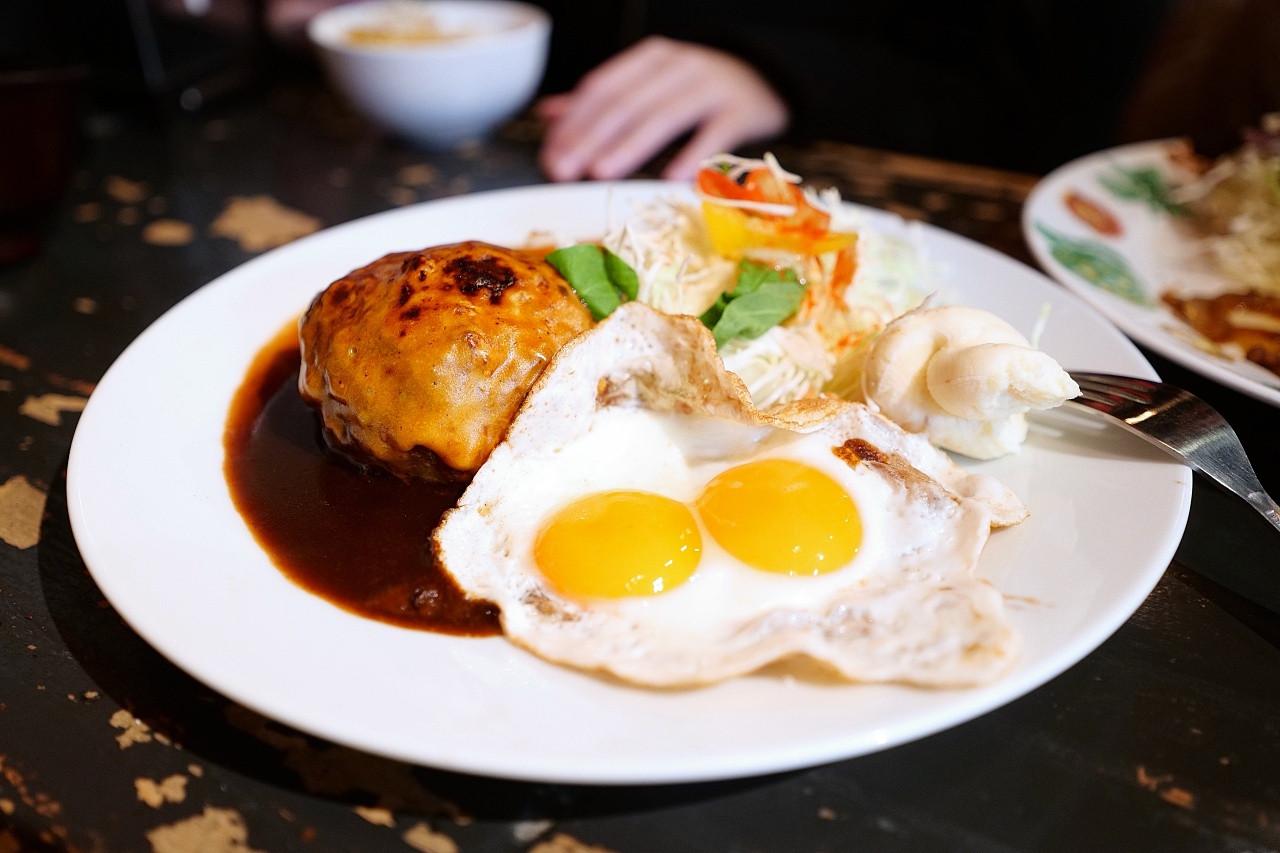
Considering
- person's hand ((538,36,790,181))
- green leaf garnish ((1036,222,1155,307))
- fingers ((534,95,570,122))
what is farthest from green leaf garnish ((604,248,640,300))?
fingers ((534,95,570,122))

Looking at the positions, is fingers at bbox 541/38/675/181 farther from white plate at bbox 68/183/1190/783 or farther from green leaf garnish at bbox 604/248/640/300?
white plate at bbox 68/183/1190/783

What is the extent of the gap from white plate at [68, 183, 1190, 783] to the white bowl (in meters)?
2.20

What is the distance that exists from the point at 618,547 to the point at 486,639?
0.34m

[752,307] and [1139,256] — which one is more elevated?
[752,307]

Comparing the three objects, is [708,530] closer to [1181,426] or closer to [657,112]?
[1181,426]

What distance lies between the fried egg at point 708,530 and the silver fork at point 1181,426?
0.43 m

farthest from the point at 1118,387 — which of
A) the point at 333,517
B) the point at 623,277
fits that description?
the point at 333,517

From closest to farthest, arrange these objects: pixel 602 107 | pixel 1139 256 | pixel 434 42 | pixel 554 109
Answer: pixel 1139 256
pixel 434 42
pixel 602 107
pixel 554 109

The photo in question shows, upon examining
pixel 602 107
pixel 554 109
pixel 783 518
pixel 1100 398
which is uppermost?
pixel 1100 398

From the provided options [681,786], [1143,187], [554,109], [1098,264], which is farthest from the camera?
[554,109]

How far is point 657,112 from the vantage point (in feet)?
15.0

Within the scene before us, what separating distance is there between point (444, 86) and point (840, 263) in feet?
8.15

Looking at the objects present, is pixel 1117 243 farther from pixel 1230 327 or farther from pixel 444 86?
pixel 444 86

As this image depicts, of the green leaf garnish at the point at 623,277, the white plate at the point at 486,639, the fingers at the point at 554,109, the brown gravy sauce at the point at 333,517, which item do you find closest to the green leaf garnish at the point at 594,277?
the green leaf garnish at the point at 623,277
